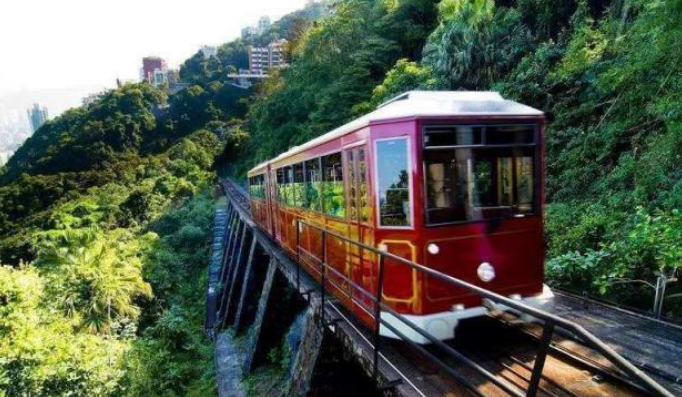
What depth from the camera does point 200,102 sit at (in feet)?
230

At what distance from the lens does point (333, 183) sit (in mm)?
6270

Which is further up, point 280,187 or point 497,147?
point 497,147

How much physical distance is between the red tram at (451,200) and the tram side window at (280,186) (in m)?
5.39

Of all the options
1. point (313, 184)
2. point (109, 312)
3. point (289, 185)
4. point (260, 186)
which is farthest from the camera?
point (109, 312)

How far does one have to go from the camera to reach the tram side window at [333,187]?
5917 mm

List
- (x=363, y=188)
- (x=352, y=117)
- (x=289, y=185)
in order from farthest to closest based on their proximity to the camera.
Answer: (x=352, y=117) < (x=289, y=185) < (x=363, y=188)

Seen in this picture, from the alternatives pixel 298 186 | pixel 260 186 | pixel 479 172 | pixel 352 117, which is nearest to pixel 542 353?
pixel 479 172

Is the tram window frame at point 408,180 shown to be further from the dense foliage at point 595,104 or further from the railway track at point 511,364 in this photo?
the dense foliage at point 595,104

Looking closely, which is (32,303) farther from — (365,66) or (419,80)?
(365,66)

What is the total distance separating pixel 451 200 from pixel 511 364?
1.73 metres

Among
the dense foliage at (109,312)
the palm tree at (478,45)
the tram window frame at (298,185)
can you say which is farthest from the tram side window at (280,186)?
the palm tree at (478,45)

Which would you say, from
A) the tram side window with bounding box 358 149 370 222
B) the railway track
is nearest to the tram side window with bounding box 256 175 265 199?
the tram side window with bounding box 358 149 370 222

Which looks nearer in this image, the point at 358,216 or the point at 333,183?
the point at 358,216

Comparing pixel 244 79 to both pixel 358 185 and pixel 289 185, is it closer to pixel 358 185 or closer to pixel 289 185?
pixel 289 185
